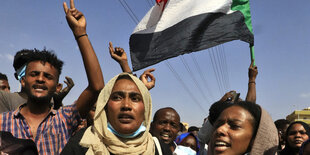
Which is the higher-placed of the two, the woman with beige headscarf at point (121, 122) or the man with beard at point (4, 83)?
the man with beard at point (4, 83)

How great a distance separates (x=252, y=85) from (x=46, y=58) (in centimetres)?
338

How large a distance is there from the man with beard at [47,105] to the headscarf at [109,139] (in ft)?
0.67

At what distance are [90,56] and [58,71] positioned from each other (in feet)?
1.75

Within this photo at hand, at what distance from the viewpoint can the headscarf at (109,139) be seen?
2146 millimetres

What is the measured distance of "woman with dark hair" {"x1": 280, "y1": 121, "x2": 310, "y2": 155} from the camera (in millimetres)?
4160

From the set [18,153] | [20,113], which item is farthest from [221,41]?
[18,153]

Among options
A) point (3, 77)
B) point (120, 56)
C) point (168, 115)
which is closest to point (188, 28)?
point (168, 115)

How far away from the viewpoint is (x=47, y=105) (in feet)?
8.59

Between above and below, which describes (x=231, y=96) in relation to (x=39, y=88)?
below

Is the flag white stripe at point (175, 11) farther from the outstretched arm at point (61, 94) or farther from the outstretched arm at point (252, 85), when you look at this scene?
the outstretched arm at point (61, 94)

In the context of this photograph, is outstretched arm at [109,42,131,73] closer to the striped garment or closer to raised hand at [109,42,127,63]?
raised hand at [109,42,127,63]

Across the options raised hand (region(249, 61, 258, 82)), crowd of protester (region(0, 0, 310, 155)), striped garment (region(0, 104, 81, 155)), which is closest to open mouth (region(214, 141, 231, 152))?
crowd of protester (region(0, 0, 310, 155))

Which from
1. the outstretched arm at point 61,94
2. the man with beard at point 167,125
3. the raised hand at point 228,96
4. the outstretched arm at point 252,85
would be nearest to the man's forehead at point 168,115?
the man with beard at point 167,125

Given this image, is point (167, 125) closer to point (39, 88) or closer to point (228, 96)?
point (228, 96)
